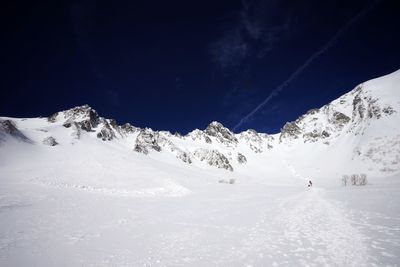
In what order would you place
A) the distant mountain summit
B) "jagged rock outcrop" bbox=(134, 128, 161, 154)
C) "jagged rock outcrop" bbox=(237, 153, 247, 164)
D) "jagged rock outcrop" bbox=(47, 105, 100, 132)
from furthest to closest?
"jagged rock outcrop" bbox=(237, 153, 247, 164) < "jagged rock outcrop" bbox=(47, 105, 100, 132) < "jagged rock outcrop" bbox=(134, 128, 161, 154) < the distant mountain summit

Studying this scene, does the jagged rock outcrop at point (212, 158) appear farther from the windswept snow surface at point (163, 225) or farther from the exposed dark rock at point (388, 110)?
the exposed dark rock at point (388, 110)

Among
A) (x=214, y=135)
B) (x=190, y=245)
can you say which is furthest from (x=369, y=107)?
(x=190, y=245)

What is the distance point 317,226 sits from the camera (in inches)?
544

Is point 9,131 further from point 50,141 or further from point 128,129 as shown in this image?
point 128,129

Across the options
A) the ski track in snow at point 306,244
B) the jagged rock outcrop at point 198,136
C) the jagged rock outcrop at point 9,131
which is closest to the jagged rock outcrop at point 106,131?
the jagged rock outcrop at point 9,131

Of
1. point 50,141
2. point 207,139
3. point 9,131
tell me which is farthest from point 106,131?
point 207,139

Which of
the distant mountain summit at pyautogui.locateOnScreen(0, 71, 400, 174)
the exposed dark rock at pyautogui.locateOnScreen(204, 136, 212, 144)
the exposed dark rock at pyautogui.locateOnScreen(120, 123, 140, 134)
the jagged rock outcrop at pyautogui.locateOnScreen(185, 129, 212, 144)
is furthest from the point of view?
the jagged rock outcrop at pyautogui.locateOnScreen(185, 129, 212, 144)

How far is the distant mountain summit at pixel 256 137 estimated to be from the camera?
254 feet

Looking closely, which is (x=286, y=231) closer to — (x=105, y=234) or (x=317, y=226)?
(x=317, y=226)

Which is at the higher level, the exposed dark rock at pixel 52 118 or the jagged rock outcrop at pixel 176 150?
the exposed dark rock at pixel 52 118

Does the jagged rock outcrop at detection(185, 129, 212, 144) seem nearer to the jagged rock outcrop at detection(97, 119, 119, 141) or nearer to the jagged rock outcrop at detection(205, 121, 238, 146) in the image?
the jagged rock outcrop at detection(205, 121, 238, 146)

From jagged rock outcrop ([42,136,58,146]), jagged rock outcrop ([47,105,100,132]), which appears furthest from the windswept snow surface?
jagged rock outcrop ([47,105,100,132])

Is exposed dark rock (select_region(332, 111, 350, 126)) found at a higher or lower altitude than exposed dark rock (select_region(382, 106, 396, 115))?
higher

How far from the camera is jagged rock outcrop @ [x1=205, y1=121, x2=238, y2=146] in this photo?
497 ft
